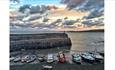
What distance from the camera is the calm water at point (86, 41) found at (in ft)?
7.63

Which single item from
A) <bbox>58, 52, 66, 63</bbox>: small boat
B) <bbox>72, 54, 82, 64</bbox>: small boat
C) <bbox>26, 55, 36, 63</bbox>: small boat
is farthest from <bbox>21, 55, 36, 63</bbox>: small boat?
<bbox>72, 54, 82, 64</bbox>: small boat

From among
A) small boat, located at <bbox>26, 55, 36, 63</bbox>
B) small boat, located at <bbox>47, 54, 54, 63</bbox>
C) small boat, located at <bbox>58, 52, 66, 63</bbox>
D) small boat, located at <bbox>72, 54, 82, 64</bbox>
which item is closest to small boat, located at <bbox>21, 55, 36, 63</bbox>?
small boat, located at <bbox>26, 55, 36, 63</bbox>

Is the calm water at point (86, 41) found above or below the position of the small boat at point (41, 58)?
above

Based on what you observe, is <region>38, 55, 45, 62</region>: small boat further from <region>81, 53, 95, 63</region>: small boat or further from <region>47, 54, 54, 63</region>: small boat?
<region>81, 53, 95, 63</region>: small boat

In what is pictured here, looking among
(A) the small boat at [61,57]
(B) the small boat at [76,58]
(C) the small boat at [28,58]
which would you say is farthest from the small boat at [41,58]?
(B) the small boat at [76,58]

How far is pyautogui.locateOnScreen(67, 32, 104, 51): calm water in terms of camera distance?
233cm

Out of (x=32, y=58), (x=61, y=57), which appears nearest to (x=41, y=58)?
(x=32, y=58)

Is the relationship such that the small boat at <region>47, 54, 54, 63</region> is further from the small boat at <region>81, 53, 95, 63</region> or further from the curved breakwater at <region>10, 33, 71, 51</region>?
the small boat at <region>81, 53, 95, 63</region>

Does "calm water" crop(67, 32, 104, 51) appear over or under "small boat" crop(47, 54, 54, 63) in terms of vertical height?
over

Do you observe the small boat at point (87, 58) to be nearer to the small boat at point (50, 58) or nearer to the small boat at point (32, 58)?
the small boat at point (50, 58)

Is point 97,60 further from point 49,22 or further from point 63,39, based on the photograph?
point 49,22
